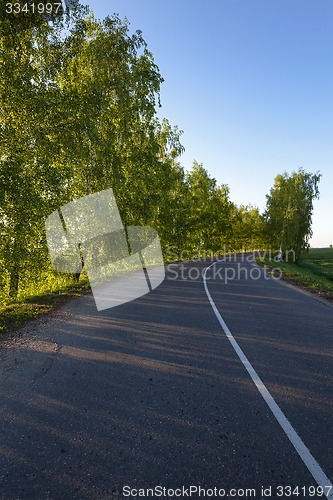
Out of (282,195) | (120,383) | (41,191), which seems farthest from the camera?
(282,195)

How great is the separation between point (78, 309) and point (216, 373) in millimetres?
5612

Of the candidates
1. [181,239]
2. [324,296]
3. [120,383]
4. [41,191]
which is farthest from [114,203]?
[181,239]

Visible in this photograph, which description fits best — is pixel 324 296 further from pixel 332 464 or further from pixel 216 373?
pixel 332 464

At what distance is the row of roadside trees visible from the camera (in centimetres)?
889

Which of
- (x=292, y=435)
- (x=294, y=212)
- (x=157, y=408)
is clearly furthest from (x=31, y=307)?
(x=294, y=212)

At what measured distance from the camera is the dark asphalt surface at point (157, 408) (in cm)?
249

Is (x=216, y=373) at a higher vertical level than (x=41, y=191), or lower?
lower

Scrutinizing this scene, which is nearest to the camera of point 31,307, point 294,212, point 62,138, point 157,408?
point 157,408

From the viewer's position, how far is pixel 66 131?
11.7 metres

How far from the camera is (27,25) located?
37.6 ft

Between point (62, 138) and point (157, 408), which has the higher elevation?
point (62, 138)

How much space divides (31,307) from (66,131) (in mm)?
7418

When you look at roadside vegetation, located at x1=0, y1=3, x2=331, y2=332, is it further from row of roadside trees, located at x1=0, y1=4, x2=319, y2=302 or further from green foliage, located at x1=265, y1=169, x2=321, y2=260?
green foliage, located at x1=265, y1=169, x2=321, y2=260

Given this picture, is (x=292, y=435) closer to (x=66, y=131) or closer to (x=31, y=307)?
(x=31, y=307)
